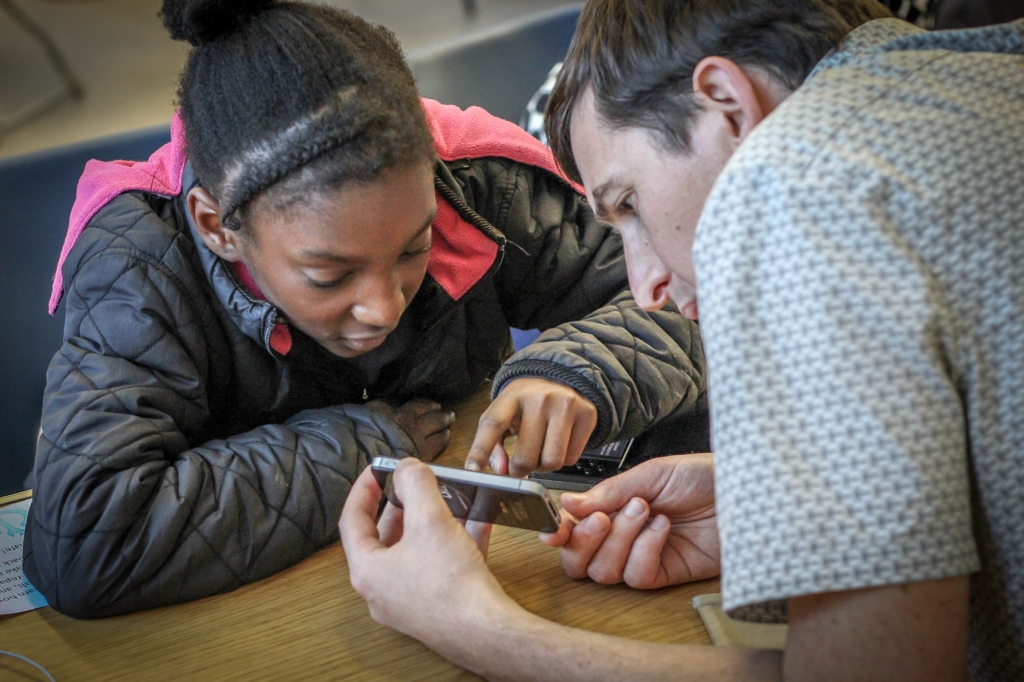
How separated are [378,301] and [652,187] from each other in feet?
1.17

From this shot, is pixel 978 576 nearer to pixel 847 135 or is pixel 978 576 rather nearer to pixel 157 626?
pixel 847 135

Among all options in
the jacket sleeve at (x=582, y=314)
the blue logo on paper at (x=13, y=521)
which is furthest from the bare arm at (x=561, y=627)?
the blue logo on paper at (x=13, y=521)

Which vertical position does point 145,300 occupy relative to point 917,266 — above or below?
below

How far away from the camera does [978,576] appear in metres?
0.61

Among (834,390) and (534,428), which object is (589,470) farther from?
(834,390)

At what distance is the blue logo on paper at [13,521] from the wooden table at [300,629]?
0.12 m

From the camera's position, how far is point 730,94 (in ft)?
2.39

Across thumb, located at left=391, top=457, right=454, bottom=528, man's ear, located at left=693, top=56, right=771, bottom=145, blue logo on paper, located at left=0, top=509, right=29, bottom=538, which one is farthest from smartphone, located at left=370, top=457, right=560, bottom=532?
blue logo on paper, located at left=0, top=509, right=29, bottom=538

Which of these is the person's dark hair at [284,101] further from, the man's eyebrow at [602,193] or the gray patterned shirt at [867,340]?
the gray patterned shirt at [867,340]

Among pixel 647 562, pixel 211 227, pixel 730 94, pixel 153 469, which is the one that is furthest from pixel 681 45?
pixel 153 469

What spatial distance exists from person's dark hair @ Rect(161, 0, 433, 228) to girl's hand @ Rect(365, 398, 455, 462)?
32cm

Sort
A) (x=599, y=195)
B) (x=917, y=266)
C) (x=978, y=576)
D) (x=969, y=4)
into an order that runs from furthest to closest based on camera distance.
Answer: (x=969, y=4)
(x=599, y=195)
(x=978, y=576)
(x=917, y=266)

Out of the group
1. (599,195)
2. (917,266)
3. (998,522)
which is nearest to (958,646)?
(998,522)

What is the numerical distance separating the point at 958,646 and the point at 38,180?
123 cm
